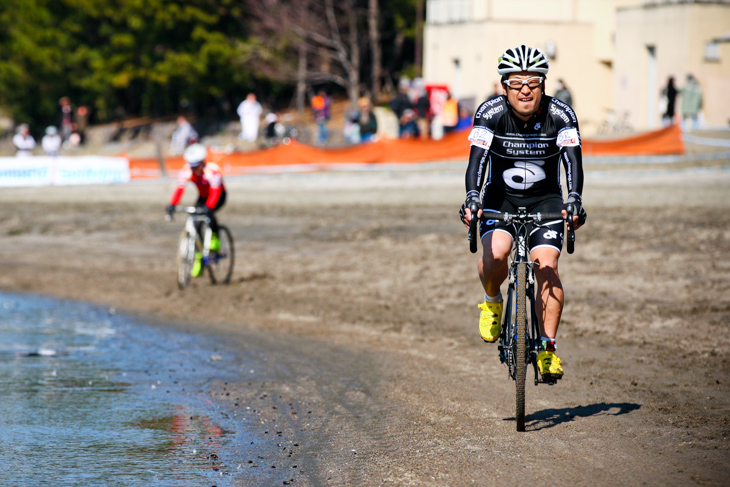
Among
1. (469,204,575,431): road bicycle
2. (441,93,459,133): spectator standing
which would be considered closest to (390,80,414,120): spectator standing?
(441,93,459,133): spectator standing

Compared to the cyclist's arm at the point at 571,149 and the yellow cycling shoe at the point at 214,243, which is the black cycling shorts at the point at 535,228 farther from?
the yellow cycling shoe at the point at 214,243

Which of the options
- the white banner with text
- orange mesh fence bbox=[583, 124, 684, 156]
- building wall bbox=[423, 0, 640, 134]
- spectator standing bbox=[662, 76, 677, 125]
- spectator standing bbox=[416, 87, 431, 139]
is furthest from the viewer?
building wall bbox=[423, 0, 640, 134]

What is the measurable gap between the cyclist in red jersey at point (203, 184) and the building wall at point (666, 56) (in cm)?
2065

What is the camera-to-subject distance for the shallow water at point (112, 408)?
5855 millimetres

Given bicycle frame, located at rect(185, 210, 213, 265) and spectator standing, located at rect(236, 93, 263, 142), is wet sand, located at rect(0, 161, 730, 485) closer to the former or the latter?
bicycle frame, located at rect(185, 210, 213, 265)

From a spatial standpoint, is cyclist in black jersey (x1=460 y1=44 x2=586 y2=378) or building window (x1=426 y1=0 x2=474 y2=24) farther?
building window (x1=426 y1=0 x2=474 y2=24)

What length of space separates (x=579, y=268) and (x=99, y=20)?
46.8m

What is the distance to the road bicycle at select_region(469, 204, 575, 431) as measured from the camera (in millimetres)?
6184

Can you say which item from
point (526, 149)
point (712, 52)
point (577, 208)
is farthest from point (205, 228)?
point (712, 52)

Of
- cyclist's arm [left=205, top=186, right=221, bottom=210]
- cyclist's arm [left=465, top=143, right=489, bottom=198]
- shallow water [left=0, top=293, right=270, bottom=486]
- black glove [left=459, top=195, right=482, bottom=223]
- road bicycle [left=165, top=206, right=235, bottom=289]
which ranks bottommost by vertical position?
shallow water [left=0, top=293, right=270, bottom=486]

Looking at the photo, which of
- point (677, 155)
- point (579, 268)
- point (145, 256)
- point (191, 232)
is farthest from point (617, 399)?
point (677, 155)

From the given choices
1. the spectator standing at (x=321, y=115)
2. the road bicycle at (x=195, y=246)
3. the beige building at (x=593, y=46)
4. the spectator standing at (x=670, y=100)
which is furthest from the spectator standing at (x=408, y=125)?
the road bicycle at (x=195, y=246)

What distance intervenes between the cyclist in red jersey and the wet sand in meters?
0.86

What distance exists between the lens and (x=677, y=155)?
24.9m
